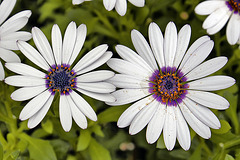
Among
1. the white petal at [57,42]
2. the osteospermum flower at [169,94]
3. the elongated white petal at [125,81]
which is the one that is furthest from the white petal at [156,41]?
the white petal at [57,42]

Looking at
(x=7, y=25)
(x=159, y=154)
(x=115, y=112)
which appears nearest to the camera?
(x=7, y=25)

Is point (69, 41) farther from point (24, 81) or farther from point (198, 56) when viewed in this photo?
point (198, 56)

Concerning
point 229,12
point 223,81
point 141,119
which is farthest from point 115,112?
point 229,12

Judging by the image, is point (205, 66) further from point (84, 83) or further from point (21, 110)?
point (21, 110)

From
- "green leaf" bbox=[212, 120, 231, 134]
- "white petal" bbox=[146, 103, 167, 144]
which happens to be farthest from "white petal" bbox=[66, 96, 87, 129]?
"green leaf" bbox=[212, 120, 231, 134]

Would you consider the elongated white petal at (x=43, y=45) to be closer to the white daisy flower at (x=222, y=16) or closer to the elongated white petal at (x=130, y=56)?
the elongated white petal at (x=130, y=56)
